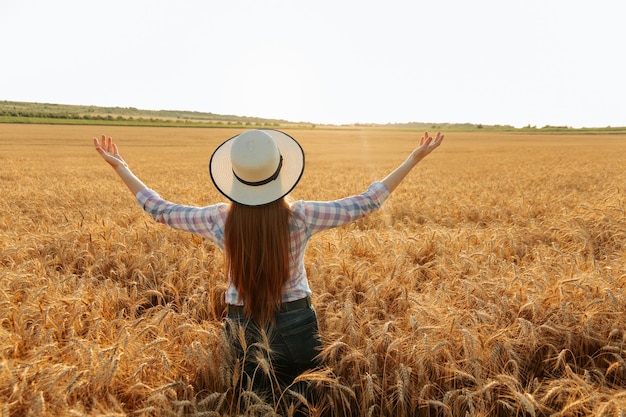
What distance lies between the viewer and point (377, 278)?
12.6ft

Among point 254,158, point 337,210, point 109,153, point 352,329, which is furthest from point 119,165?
point 352,329

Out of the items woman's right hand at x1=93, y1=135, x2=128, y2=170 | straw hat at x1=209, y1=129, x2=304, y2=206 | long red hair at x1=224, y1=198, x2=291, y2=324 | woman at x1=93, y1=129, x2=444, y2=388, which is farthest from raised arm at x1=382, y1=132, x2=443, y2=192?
woman's right hand at x1=93, y1=135, x2=128, y2=170

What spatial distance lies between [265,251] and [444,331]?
4.05 ft

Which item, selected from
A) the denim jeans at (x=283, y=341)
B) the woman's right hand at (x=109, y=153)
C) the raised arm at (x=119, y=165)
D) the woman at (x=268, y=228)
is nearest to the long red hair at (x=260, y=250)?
the woman at (x=268, y=228)

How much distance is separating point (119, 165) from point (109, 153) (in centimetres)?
19

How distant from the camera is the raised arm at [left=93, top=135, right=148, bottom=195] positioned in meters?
2.67

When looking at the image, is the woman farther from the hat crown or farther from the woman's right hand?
the woman's right hand

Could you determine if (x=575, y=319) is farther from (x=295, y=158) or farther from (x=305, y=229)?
(x=295, y=158)

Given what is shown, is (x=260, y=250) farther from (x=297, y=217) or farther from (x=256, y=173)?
(x=256, y=173)

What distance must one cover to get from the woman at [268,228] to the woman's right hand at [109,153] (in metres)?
0.38

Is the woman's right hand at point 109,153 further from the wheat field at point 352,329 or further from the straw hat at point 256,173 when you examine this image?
the wheat field at point 352,329

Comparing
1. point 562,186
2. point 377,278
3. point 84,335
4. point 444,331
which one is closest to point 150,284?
point 84,335

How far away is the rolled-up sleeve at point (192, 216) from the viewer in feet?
7.93

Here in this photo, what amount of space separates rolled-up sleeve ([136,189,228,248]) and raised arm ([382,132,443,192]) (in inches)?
37.1
